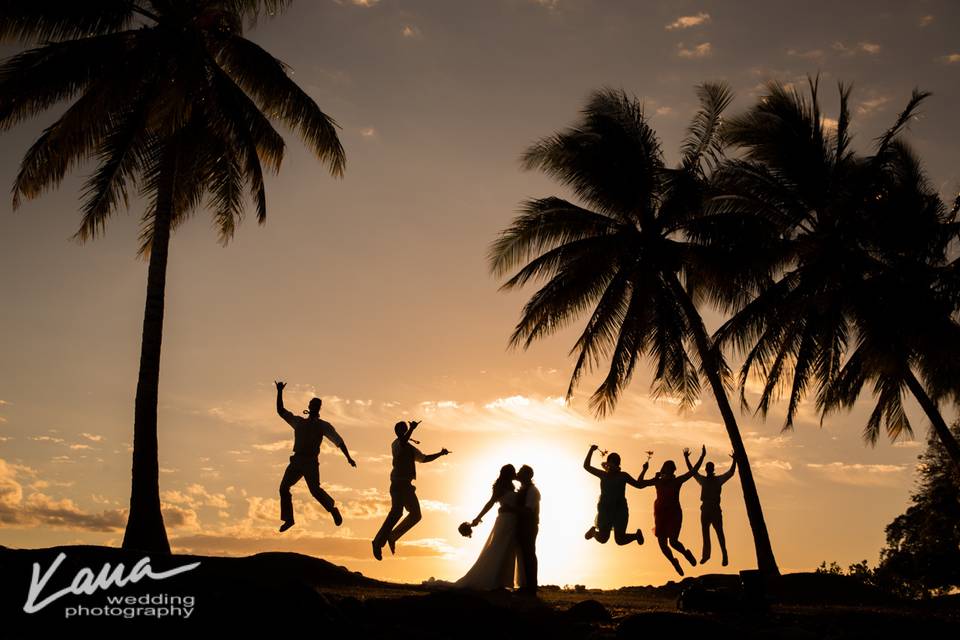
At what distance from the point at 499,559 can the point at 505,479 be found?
117 cm

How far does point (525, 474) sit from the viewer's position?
13.2 meters

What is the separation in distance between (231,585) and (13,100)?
41.5ft

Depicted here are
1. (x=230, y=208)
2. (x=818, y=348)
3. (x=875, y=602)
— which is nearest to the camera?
(x=875, y=602)

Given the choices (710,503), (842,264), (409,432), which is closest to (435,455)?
(409,432)

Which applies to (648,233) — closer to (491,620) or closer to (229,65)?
(229,65)

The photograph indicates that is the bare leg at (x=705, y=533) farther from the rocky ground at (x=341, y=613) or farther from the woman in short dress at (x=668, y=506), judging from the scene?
the rocky ground at (x=341, y=613)

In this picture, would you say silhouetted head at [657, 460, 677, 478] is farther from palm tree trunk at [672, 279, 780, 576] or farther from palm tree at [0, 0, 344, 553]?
palm tree at [0, 0, 344, 553]

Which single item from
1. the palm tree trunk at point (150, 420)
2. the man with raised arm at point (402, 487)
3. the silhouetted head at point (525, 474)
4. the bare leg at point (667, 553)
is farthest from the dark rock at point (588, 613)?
the palm tree trunk at point (150, 420)

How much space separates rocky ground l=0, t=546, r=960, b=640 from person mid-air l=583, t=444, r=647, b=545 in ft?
7.82

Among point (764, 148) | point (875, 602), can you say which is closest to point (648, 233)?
point (764, 148)

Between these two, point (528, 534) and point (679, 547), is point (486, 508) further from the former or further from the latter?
point (679, 547)

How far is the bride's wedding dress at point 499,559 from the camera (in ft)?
42.3

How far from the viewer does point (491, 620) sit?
9219 millimetres
